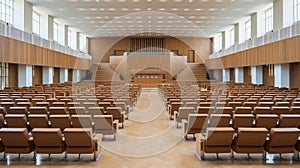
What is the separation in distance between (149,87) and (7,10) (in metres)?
15.5

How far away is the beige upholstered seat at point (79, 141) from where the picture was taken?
550 cm

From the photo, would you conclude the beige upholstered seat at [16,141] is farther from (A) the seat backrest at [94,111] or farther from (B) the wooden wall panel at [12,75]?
(B) the wooden wall panel at [12,75]

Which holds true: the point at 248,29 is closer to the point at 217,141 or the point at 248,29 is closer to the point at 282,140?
the point at 282,140

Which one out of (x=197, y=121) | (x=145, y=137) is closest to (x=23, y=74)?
(x=145, y=137)

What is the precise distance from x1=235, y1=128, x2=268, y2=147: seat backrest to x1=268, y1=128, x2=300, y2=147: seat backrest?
0.13m

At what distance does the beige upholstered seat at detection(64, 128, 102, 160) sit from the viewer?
5.50 m

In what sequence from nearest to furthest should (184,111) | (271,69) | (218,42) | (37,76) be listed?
1. (184,111)
2. (271,69)
3. (37,76)
4. (218,42)

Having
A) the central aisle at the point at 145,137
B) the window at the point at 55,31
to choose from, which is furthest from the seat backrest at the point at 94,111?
the window at the point at 55,31

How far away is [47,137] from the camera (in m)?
5.51

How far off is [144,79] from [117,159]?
91.9 feet

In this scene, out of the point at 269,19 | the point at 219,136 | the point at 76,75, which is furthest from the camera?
the point at 76,75

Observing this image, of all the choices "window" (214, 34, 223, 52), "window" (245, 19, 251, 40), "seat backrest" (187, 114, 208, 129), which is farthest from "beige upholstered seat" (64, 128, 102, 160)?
"window" (214, 34, 223, 52)

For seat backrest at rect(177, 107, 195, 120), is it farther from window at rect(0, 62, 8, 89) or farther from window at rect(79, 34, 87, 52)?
window at rect(79, 34, 87, 52)

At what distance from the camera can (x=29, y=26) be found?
75.6ft
